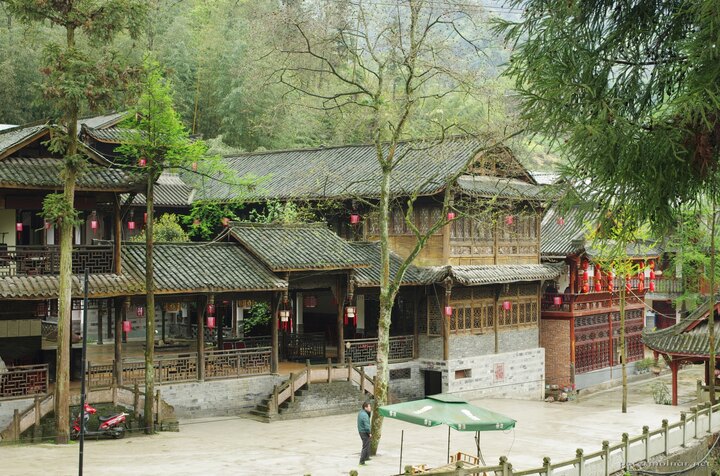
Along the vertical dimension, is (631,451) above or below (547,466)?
below

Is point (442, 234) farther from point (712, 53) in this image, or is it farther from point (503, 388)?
point (712, 53)

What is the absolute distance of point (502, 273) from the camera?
29.7 m

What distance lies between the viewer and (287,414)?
24156 millimetres

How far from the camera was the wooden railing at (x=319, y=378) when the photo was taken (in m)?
24.3

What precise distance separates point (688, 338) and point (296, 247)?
1178cm

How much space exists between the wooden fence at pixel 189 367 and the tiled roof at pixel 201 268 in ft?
6.29

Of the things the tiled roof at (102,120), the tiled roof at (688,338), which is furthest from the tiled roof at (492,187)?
the tiled roof at (102,120)

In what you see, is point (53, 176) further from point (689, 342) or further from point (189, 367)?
point (689, 342)

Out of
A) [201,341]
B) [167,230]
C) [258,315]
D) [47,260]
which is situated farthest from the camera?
[167,230]

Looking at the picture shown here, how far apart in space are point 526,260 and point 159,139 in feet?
47.7

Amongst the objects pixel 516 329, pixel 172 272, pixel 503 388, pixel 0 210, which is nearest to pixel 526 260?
pixel 516 329

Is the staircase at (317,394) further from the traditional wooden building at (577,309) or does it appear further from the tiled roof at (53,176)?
the traditional wooden building at (577,309)

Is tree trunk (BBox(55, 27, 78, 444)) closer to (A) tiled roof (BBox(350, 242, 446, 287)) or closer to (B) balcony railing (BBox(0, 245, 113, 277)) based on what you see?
(B) balcony railing (BBox(0, 245, 113, 277))

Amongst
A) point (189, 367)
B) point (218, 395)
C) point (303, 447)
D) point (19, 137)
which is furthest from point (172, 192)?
point (303, 447)
